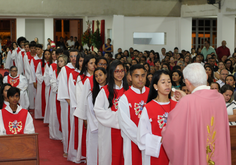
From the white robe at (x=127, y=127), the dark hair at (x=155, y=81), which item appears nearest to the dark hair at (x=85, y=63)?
the white robe at (x=127, y=127)

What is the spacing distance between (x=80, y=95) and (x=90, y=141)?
2.44ft

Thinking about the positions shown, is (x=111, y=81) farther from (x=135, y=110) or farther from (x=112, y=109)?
(x=135, y=110)

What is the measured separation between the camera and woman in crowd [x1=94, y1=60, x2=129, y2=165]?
14.0ft

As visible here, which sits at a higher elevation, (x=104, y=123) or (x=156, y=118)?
(x=156, y=118)

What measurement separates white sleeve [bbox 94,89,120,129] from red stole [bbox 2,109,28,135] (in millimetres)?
1096

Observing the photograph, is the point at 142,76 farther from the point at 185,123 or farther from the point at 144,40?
the point at 144,40

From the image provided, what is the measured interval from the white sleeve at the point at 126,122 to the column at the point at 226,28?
10.9 metres

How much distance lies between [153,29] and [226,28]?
323 cm

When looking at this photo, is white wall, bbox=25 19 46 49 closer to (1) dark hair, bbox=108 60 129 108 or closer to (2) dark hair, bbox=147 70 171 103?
(1) dark hair, bbox=108 60 129 108

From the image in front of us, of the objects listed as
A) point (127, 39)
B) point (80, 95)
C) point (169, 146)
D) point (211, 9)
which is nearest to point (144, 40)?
point (127, 39)

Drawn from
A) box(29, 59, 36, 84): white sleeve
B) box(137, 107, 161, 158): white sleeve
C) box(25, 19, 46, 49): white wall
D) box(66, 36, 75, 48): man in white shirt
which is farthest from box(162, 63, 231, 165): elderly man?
box(25, 19, 46, 49): white wall

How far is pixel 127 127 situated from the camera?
3680 mm

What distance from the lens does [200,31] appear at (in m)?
17.3

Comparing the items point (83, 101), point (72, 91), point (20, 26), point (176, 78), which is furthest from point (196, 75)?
point (20, 26)
